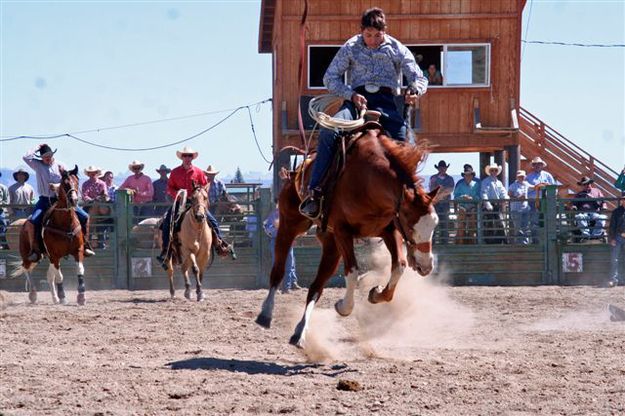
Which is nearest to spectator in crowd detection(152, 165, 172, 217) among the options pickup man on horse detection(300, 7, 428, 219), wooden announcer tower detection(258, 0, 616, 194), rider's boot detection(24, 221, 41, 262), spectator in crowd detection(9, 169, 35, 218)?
spectator in crowd detection(9, 169, 35, 218)

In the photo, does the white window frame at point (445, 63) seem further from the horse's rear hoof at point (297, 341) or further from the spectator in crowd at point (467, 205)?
the horse's rear hoof at point (297, 341)

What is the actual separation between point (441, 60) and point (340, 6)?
94.0 inches

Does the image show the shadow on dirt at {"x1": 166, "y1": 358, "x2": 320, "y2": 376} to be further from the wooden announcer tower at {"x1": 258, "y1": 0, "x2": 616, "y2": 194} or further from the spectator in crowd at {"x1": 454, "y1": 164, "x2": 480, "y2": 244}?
the wooden announcer tower at {"x1": 258, "y1": 0, "x2": 616, "y2": 194}

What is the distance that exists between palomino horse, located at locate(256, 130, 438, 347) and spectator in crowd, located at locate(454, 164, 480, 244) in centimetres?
898

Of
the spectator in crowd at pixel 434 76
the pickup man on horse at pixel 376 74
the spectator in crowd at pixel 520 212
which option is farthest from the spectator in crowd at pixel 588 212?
the pickup man on horse at pixel 376 74

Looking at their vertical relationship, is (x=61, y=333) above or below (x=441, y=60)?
below

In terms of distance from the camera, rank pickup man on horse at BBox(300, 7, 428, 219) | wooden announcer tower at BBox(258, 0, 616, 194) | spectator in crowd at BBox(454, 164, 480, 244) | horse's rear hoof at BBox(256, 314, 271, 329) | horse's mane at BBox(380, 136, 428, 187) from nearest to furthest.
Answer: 1. horse's mane at BBox(380, 136, 428, 187)
2. horse's rear hoof at BBox(256, 314, 271, 329)
3. pickup man on horse at BBox(300, 7, 428, 219)
4. spectator in crowd at BBox(454, 164, 480, 244)
5. wooden announcer tower at BBox(258, 0, 616, 194)

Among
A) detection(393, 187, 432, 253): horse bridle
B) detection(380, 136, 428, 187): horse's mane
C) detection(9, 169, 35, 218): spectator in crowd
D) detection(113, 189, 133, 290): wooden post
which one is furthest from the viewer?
detection(9, 169, 35, 218): spectator in crowd

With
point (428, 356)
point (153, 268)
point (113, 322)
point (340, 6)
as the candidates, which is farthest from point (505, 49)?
point (428, 356)

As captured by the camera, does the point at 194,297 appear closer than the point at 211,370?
No

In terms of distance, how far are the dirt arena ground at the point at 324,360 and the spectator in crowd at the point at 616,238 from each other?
412 cm

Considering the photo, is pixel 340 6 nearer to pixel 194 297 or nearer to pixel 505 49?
pixel 505 49

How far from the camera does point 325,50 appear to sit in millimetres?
21906

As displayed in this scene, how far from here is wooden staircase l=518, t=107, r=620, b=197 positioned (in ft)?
74.7
